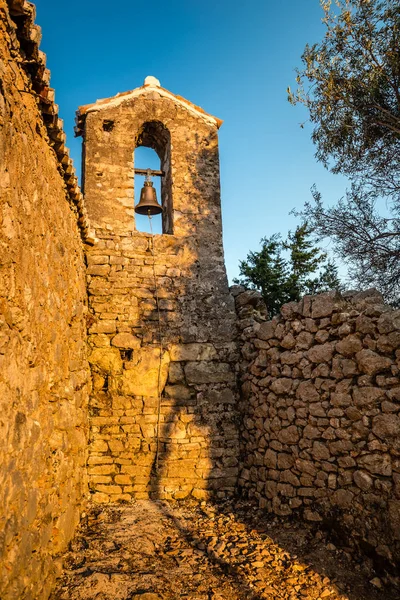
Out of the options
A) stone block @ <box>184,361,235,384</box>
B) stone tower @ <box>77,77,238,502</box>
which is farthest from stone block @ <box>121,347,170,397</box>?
stone block @ <box>184,361,235,384</box>

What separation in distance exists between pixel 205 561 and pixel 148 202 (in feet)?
15.1

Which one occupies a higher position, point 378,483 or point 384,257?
point 384,257

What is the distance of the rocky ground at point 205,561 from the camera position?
127 inches

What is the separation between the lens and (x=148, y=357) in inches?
Answer: 214

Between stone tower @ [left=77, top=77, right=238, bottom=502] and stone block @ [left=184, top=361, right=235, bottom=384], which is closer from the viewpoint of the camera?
stone tower @ [left=77, top=77, right=238, bottom=502]

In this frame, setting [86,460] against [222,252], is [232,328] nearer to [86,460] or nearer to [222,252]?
[222,252]

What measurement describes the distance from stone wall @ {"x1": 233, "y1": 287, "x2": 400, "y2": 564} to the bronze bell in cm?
234

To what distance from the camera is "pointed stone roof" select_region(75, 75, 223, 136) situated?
20.2 feet

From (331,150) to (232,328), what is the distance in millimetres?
3698

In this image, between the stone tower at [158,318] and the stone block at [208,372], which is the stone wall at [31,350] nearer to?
the stone tower at [158,318]

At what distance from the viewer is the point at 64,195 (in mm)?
4184

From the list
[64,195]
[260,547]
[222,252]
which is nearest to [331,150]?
[222,252]

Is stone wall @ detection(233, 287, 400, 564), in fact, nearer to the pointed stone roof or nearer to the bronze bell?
the bronze bell

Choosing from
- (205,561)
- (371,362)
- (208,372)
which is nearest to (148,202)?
(208,372)
